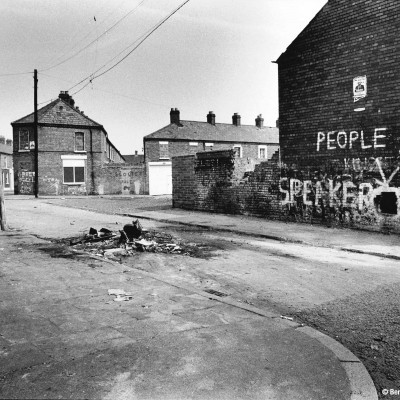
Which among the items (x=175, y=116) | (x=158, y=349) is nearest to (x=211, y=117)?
(x=175, y=116)

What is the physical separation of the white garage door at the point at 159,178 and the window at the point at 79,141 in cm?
646

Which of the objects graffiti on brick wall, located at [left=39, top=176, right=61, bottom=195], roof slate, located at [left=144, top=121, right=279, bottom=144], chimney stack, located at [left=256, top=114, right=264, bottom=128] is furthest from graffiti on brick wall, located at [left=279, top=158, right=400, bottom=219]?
chimney stack, located at [left=256, top=114, right=264, bottom=128]

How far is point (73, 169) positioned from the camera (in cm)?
3638

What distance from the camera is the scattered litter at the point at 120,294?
5516 mm

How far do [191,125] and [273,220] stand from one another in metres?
29.7

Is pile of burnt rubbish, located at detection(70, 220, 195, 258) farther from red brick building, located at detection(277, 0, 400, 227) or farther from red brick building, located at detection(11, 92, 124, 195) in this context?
red brick building, located at detection(11, 92, 124, 195)

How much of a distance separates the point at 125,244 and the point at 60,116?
2988 centimetres

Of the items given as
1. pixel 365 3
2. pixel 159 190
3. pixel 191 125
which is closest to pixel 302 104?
pixel 365 3

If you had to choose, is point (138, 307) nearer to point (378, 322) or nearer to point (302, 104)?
point (378, 322)

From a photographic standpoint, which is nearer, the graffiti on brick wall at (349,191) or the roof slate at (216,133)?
the graffiti on brick wall at (349,191)

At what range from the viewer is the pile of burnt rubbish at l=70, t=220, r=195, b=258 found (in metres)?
9.22

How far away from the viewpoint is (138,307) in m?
5.13

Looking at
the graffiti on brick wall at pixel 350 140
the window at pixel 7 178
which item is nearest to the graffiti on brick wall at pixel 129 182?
the graffiti on brick wall at pixel 350 140

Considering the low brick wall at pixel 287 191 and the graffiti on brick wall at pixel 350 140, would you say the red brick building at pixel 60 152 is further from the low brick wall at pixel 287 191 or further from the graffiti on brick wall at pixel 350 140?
the graffiti on brick wall at pixel 350 140
